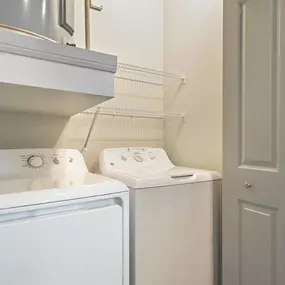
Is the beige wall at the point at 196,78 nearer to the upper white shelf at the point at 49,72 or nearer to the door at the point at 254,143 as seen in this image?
the door at the point at 254,143

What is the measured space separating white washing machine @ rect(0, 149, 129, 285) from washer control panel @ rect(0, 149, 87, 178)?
0.07m

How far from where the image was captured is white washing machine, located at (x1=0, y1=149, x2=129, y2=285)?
2.94ft

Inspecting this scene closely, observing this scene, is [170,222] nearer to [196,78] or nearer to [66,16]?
[196,78]

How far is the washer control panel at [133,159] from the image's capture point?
1.61 m

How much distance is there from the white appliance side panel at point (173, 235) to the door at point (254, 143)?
108 mm

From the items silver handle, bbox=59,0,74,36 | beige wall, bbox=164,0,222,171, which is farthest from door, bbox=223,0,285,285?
silver handle, bbox=59,0,74,36

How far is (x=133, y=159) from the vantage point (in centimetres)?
172

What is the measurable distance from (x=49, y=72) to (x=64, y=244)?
60 centimetres

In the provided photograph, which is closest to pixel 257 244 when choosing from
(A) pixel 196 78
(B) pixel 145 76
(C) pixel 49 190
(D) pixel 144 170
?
(D) pixel 144 170

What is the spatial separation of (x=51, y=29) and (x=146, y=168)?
905 mm

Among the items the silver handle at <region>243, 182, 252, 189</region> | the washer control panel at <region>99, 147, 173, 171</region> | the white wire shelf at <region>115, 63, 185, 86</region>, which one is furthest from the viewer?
the white wire shelf at <region>115, 63, 185, 86</region>

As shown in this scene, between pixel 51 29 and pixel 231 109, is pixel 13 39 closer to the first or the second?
pixel 51 29

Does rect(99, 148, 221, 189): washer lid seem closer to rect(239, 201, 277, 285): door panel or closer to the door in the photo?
the door

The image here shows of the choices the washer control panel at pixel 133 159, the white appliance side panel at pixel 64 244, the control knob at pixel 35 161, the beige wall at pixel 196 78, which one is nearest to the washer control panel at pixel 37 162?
the control knob at pixel 35 161
